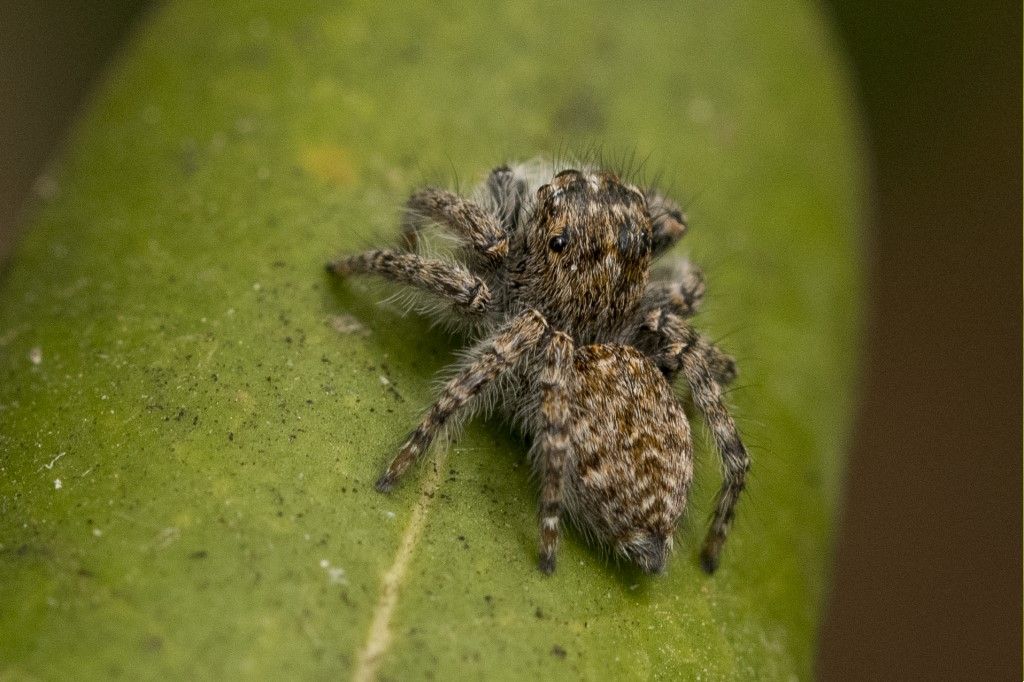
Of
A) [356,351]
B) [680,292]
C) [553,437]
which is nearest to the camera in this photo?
[553,437]

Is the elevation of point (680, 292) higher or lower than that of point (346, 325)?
higher

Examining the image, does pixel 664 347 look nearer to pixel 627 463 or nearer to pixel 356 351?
pixel 627 463

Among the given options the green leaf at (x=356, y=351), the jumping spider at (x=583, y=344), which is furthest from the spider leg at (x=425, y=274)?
the green leaf at (x=356, y=351)

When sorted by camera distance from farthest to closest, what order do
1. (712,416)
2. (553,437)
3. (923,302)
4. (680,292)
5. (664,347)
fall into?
(923,302) → (680,292) → (664,347) → (712,416) → (553,437)

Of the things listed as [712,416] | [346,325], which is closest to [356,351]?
[346,325]

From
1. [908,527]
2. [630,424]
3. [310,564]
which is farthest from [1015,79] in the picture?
[310,564]
